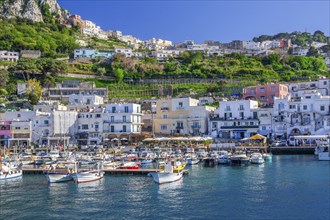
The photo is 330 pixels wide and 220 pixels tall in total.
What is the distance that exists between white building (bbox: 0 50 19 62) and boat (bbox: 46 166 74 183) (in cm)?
7505

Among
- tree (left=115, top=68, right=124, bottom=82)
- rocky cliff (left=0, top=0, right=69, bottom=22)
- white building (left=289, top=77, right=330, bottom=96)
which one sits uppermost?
rocky cliff (left=0, top=0, right=69, bottom=22)

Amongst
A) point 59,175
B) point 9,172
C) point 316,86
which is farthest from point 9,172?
point 316,86

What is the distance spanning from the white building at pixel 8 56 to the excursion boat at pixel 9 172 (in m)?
71.3

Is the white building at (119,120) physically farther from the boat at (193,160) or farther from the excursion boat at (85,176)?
the excursion boat at (85,176)

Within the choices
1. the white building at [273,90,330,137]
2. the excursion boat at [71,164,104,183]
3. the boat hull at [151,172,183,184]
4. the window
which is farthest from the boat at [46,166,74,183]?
the white building at [273,90,330,137]

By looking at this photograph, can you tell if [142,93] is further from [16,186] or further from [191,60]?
[16,186]

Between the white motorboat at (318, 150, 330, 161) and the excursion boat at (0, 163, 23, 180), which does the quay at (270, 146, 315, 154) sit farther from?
the excursion boat at (0, 163, 23, 180)

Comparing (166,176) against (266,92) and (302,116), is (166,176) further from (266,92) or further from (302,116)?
(266,92)

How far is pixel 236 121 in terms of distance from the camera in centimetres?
6425

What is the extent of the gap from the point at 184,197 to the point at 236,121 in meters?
36.6

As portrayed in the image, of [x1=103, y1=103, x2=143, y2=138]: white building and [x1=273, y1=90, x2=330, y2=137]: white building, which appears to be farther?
[x1=103, y1=103, x2=143, y2=138]: white building

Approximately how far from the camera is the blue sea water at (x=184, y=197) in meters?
24.7

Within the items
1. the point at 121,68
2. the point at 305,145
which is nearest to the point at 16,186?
the point at 305,145

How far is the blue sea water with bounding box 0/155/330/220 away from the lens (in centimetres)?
2467
